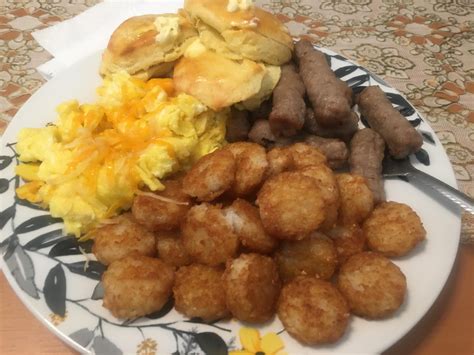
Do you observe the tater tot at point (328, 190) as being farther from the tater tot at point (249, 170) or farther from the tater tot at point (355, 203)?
the tater tot at point (249, 170)

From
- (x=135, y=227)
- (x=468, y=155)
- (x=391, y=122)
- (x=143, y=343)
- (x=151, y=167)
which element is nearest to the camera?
(x=143, y=343)

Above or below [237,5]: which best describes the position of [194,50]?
below

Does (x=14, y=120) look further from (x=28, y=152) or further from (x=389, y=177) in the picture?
(x=389, y=177)

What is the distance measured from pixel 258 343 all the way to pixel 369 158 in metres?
1.03

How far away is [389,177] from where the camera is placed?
2.23 metres

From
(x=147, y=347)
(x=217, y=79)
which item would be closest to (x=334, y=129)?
(x=217, y=79)

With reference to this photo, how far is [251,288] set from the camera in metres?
1.65

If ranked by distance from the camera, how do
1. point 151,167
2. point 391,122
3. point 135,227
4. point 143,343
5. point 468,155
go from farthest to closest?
1. point 468,155
2. point 391,122
3. point 151,167
4. point 135,227
5. point 143,343

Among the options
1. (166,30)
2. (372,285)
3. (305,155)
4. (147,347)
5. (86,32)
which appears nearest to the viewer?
(147,347)

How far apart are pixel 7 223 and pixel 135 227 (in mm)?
519

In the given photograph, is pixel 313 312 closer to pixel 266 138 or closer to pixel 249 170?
pixel 249 170

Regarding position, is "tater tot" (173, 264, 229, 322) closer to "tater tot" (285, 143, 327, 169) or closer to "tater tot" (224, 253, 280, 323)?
"tater tot" (224, 253, 280, 323)

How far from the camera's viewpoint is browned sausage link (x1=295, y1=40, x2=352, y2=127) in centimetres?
229

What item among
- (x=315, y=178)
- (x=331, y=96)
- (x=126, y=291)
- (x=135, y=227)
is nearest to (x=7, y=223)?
(x=135, y=227)
